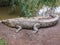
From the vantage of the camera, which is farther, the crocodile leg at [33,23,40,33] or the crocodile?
the crocodile

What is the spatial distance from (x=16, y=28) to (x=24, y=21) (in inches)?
8.7

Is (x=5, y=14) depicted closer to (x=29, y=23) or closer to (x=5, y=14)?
(x=5, y=14)

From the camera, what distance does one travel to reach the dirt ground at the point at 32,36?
355 centimetres

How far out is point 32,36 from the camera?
12.4ft

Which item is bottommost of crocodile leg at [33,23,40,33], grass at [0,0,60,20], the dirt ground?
A: grass at [0,0,60,20]

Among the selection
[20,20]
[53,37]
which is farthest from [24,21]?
[53,37]

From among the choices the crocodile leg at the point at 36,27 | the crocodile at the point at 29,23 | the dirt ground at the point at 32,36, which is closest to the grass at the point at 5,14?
the crocodile at the point at 29,23

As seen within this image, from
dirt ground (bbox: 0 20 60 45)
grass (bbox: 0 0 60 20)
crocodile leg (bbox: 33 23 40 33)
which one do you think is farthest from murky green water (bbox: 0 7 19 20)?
crocodile leg (bbox: 33 23 40 33)

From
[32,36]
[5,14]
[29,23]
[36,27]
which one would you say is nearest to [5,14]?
[5,14]

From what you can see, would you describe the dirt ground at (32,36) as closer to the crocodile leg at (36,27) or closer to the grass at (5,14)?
the crocodile leg at (36,27)

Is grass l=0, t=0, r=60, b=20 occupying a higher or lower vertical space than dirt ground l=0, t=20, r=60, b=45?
lower

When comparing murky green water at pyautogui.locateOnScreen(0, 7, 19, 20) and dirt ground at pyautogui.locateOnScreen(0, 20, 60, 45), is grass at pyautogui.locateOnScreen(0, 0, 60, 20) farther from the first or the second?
dirt ground at pyautogui.locateOnScreen(0, 20, 60, 45)

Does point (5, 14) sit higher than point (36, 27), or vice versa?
point (36, 27)

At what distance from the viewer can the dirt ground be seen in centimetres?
355
